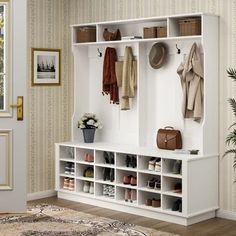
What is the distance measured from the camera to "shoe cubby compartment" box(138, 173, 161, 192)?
571 centimetres

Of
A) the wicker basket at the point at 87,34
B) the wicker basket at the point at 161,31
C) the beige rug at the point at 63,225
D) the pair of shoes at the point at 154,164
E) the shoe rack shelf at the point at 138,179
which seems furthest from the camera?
the wicker basket at the point at 87,34

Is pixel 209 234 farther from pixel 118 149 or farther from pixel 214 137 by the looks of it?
pixel 118 149

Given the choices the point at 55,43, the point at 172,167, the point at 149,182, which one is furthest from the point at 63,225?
the point at 55,43

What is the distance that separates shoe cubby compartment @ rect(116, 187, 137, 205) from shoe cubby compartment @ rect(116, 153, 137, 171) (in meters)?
0.25

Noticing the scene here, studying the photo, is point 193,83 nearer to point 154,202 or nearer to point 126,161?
point 126,161

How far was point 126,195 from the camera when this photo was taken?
600 centimetres

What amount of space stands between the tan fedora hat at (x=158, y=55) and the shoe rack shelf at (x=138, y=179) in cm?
94

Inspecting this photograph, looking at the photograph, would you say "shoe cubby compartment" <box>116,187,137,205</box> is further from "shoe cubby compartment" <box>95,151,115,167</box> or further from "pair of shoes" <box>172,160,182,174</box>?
"pair of shoes" <box>172,160,182,174</box>

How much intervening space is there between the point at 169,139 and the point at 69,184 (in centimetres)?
143

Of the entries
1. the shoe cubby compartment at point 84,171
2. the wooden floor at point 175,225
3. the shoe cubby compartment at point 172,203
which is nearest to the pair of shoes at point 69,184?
the shoe cubby compartment at point 84,171

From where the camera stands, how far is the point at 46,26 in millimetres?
6699

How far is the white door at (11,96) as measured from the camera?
18.3 ft

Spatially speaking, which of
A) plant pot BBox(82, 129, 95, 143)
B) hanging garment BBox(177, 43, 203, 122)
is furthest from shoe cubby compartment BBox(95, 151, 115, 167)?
hanging garment BBox(177, 43, 203, 122)

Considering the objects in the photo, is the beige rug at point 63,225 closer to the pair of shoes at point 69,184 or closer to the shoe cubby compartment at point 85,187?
the shoe cubby compartment at point 85,187
